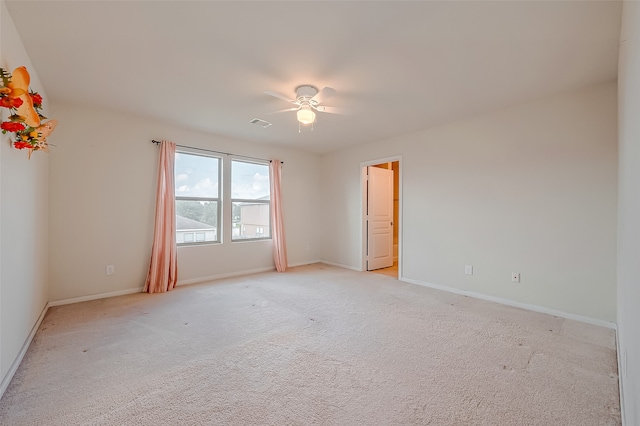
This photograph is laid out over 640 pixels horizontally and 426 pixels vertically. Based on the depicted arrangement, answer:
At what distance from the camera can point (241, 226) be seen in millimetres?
5102

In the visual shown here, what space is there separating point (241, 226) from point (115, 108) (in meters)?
2.54

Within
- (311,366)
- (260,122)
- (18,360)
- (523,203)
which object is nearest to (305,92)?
(260,122)

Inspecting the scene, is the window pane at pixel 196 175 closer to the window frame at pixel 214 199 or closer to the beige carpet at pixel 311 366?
the window frame at pixel 214 199

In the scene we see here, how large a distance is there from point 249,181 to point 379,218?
8.94 ft

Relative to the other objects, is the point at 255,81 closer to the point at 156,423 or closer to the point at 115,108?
the point at 115,108

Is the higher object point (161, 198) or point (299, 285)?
point (161, 198)

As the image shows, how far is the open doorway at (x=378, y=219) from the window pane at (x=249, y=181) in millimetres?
1964

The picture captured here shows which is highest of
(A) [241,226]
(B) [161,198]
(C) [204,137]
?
(C) [204,137]

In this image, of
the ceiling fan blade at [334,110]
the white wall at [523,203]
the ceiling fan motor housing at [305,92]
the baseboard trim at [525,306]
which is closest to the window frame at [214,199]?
the ceiling fan blade at [334,110]

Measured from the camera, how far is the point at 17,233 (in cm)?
216

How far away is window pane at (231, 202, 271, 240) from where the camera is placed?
5027 millimetres

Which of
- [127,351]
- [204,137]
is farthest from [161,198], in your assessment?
[127,351]

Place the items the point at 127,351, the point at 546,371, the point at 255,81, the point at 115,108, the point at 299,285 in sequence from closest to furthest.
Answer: the point at 546,371 → the point at 127,351 → the point at 255,81 → the point at 115,108 → the point at 299,285

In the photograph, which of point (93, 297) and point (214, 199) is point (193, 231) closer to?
point (214, 199)
